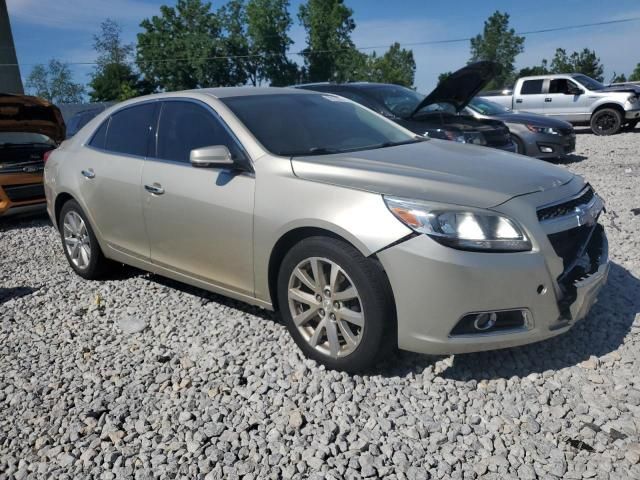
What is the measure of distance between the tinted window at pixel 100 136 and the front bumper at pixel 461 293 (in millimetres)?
3074

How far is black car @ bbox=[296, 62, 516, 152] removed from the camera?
8125mm

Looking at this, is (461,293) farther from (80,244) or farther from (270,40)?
(270,40)

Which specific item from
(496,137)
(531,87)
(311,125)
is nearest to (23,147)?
(311,125)

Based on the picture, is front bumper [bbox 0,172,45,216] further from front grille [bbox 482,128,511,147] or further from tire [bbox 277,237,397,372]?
front grille [bbox 482,128,511,147]

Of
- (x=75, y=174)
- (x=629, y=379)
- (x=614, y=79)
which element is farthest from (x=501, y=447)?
(x=614, y=79)

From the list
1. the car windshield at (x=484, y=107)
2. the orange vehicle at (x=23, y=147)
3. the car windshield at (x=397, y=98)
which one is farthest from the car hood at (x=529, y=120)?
the orange vehicle at (x=23, y=147)

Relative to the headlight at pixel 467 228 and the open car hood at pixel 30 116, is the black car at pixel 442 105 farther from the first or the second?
the headlight at pixel 467 228

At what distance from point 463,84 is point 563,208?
5.41 m

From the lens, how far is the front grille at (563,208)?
307 centimetres

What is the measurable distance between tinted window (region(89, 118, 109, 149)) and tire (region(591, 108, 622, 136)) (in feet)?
47.7

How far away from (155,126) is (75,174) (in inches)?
43.9

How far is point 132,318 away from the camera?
14.6 feet

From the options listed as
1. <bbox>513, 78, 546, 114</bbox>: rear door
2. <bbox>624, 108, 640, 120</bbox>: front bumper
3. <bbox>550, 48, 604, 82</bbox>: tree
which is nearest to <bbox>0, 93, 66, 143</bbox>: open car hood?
<bbox>513, 78, 546, 114</bbox>: rear door

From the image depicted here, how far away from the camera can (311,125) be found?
411 cm
